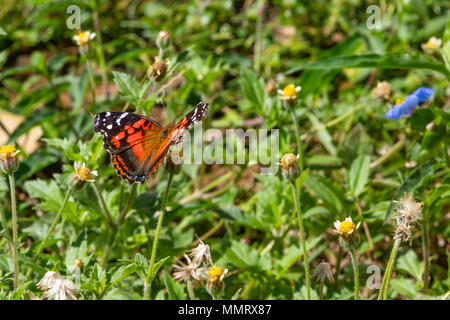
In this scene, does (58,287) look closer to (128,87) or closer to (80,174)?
(80,174)

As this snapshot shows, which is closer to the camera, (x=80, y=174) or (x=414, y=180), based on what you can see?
(x=80, y=174)

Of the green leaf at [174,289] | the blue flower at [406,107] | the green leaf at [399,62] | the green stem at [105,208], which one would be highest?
the green leaf at [399,62]

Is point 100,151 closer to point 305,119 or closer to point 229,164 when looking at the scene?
point 229,164

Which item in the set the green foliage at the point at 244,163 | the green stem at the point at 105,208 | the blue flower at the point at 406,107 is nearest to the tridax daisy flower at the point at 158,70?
the green foliage at the point at 244,163

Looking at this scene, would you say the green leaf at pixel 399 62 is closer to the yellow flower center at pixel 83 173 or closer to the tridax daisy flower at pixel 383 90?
the tridax daisy flower at pixel 383 90

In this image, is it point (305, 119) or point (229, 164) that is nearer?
point (229, 164)

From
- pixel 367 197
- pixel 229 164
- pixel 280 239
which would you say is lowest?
pixel 280 239

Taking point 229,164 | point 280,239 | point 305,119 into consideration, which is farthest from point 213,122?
point 280,239

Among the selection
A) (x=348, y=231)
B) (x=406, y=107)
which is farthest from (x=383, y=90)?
(x=348, y=231)
